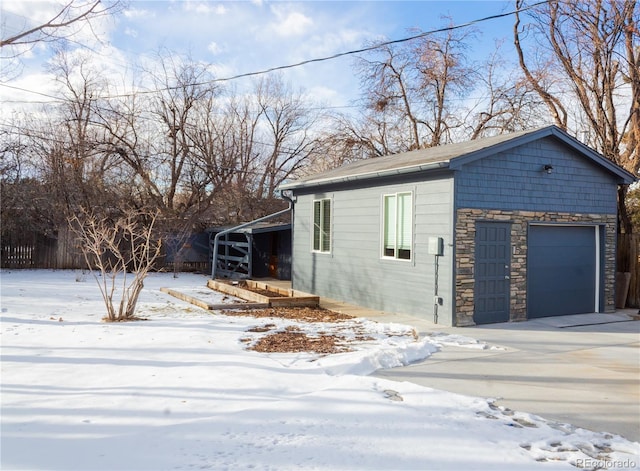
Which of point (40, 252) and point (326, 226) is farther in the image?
point (40, 252)

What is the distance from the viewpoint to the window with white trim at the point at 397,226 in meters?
10.0

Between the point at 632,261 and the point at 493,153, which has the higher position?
the point at 493,153

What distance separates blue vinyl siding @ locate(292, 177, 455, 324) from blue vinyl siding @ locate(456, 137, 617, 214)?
1.99ft

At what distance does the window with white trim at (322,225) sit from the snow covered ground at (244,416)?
18.2 ft

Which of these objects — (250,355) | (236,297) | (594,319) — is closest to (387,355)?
(250,355)

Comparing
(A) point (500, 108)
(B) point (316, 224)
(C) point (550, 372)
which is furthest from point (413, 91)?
(C) point (550, 372)

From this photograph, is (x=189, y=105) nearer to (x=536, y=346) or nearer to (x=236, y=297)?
(x=236, y=297)

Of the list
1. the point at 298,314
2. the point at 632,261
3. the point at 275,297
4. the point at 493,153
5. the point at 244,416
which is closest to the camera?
the point at 244,416

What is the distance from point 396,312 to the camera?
10.2m

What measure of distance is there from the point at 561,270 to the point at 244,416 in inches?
329

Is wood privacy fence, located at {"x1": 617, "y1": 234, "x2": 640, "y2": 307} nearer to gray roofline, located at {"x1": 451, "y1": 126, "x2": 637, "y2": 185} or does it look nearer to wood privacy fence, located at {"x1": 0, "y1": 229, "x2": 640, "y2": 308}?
gray roofline, located at {"x1": 451, "y1": 126, "x2": 637, "y2": 185}

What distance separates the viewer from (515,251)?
381 inches

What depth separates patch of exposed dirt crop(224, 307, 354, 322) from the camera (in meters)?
9.69

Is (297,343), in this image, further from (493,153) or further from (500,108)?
(500,108)
